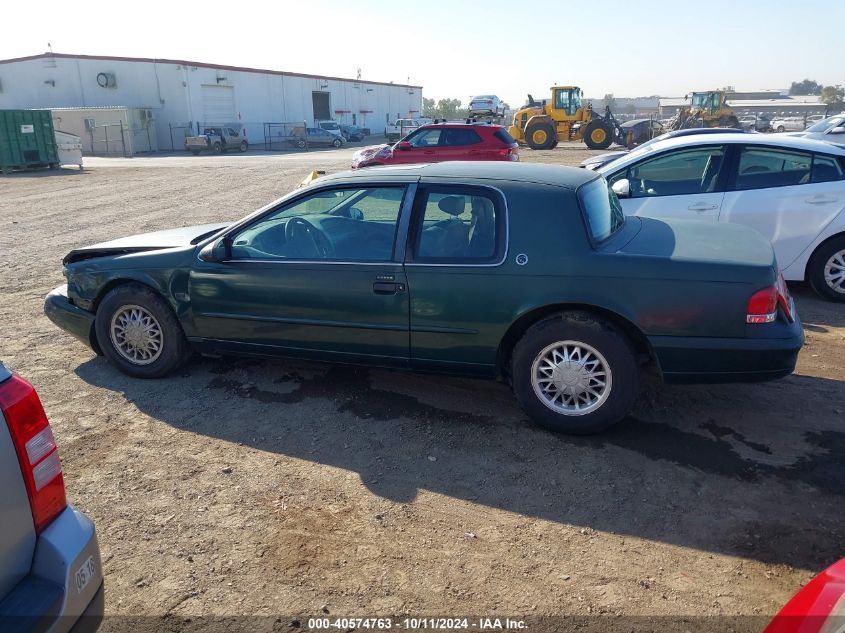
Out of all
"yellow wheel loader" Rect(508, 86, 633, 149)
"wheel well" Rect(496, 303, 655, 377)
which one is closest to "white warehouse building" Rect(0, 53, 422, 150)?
"yellow wheel loader" Rect(508, 86, 633, 149)

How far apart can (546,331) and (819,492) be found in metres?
1.63

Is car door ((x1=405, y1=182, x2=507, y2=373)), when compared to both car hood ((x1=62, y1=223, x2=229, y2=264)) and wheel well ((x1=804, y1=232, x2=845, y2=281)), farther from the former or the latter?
wheel well ((x1=804, y1=232, x2=845, y2=281))

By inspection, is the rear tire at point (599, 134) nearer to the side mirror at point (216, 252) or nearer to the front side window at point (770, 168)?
the front side window at point (770, 168)

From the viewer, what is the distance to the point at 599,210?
4.23 meters

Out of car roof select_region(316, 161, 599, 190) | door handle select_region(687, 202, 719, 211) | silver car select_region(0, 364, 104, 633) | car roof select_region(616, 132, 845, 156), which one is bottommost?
silver car select_region(0, 364, 104, 633)

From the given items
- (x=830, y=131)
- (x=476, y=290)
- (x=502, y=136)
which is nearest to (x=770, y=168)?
(x=476, y=290)

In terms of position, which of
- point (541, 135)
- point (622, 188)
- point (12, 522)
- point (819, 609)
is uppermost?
point (541, 135)

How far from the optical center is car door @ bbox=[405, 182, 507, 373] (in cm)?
404

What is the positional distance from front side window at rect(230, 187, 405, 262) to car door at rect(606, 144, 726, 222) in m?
3.21

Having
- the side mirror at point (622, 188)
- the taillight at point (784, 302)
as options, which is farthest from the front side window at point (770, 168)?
the taillight at point (784, 302)

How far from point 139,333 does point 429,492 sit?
2.64 meters

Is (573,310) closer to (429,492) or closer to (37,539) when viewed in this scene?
(429,492)

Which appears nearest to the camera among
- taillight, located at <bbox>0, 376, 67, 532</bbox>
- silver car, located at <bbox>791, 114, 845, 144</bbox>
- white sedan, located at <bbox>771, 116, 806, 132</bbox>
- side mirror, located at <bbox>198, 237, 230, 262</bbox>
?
taillight, located at <bbox>0, 376, 67, 532</bbox>

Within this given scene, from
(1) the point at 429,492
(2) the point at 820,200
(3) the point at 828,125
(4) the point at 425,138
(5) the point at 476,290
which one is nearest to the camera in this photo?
(1) the point at 429,492
